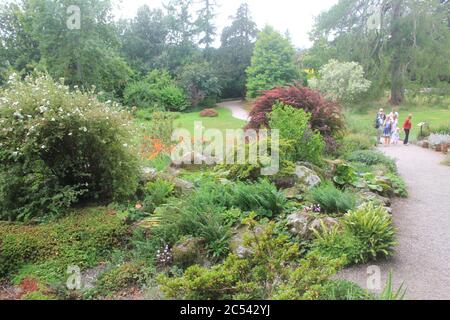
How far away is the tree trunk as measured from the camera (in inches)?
983

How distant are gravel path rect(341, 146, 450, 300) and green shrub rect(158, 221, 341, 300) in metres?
0.93

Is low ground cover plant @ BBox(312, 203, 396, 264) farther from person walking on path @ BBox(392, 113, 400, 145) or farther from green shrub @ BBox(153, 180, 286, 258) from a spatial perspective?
person walking on path @ BBox(392, 113, 400, 145)

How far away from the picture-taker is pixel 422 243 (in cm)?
487

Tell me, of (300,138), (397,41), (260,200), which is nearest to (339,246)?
(260,200)

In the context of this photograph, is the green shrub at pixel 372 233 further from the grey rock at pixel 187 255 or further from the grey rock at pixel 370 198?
the grey rock at pixel 187 255

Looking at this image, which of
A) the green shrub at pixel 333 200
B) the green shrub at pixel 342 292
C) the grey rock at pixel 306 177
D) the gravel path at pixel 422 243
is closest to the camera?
the green shrub at pixel 342 292

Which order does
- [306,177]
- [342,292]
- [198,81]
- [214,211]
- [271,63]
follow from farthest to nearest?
[198,81] < [271,63] < [306,177] < [214,211] < [342,292]

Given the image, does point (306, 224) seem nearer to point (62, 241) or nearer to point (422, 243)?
point (422, 243)

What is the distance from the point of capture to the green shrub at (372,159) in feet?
29.1

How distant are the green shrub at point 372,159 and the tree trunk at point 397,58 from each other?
1973 cm

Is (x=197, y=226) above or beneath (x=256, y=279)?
above

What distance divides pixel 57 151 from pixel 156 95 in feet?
75.2

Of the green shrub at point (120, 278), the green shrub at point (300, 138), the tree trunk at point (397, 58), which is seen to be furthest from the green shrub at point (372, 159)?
the tree trunk at point (397, 58)

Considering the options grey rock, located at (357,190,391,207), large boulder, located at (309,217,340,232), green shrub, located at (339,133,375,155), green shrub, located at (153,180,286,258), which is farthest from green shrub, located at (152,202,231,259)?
green shrub, located at (339,133,375,155)
